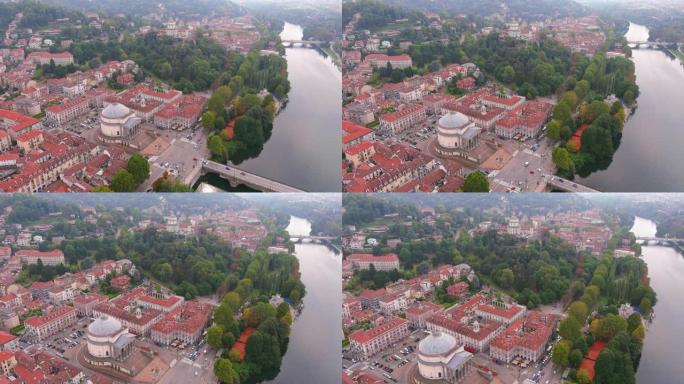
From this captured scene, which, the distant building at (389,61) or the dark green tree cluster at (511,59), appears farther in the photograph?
the distant building at (389,61)

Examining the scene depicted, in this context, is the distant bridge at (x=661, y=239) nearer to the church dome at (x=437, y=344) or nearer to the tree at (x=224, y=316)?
the church dome at (x=437, y=344)

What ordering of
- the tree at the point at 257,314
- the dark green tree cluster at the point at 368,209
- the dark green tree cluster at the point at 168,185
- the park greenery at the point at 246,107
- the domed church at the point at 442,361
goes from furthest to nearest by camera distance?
the park greenery at the point at 246,107
the dark green tree cluster at the point at 168,185
the dark green tree cluster at the point at 368,209
the tree at the point at 257,314
the domed church at the point at 442,361

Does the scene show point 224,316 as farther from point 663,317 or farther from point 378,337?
point 663,317

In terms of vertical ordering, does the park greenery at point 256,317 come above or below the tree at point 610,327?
below

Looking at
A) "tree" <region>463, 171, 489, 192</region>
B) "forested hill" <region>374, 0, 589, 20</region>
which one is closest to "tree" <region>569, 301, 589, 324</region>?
"tree" <region>463, 171, 489, 192</region>

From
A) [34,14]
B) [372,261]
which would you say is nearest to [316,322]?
[372,261]

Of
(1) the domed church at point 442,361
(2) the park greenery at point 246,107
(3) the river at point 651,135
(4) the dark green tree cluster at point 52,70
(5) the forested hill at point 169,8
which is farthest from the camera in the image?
(5) the forested hill at point 169,8

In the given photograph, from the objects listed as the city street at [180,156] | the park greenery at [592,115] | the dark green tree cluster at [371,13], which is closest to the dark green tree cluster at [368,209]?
the park greenery at [592,115]

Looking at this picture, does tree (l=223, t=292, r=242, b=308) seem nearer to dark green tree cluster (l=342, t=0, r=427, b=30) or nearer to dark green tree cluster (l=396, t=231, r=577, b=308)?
dark green tree cluster (l=396, t=231, r=577, b=308)
